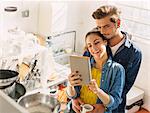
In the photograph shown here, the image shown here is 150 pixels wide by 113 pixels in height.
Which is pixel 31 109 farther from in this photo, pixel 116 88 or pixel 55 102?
pixel 116 88

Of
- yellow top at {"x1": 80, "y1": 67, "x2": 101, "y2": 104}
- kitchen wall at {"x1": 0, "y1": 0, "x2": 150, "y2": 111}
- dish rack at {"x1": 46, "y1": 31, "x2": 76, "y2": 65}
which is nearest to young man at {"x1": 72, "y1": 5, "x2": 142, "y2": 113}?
yellow top at {"x1": 80, "y1": 67, "x2": 101, "y2": 104}

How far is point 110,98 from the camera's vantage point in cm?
163

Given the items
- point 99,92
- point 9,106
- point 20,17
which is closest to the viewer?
point 9,106

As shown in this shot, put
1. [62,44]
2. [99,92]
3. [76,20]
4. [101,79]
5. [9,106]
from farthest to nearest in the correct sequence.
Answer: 1. [76,20]
2. [62,44]
3. [101,79]
4. [99,92]
5. [9,106]

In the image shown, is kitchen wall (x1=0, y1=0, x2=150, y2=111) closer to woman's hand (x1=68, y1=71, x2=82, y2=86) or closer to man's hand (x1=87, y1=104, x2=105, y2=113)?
woman's hand (x1=68, y1=71, x2=82, y2=86)

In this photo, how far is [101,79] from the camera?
1.70 m

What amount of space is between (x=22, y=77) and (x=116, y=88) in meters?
1.28

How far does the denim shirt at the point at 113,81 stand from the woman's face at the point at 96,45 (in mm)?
74

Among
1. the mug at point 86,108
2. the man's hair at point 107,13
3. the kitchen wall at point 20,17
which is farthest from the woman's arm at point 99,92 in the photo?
the kitchen wall at point 20,17

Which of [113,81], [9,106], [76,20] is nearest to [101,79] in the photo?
[113,81]

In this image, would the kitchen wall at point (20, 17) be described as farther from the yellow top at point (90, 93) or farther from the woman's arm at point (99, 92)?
the woman's arm at point (99, 92)

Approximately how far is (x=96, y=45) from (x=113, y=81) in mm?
234

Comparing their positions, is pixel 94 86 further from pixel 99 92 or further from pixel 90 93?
pixel 90 93

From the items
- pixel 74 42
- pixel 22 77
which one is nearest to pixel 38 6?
pixel 74 42
